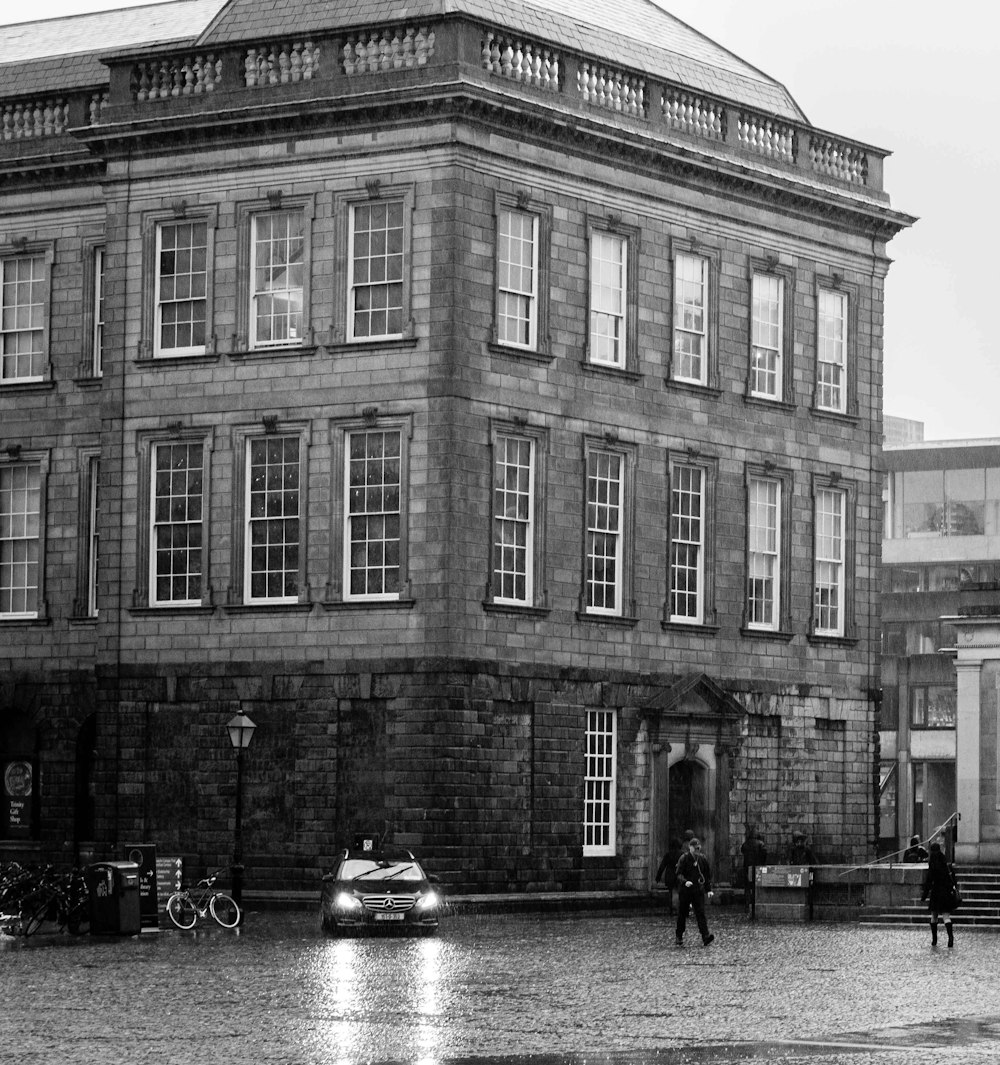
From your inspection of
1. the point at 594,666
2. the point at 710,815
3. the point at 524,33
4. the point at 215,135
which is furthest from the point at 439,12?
the point at 710,815

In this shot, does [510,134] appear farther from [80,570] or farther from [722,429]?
[80,570]

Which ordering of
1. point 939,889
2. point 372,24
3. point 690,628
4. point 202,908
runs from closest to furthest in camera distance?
point 939,889 < point 202,908 < point 372,24 < point 690,628

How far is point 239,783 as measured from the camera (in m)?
46.8

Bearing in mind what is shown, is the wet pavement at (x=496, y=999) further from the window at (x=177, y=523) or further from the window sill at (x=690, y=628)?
the window sill at (x=690, y=628)

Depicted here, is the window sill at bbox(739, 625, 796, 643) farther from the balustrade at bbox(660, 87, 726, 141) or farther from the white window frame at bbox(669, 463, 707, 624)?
the balustrade at bbox(660, 87, 726, 141)

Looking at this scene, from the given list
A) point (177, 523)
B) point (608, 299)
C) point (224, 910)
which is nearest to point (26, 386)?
point (177, 523)

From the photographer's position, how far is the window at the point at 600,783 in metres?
53.2

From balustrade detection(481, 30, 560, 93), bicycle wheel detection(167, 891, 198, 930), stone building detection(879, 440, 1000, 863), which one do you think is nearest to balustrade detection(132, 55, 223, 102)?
balustrade detection(481, 30, 560, 93)

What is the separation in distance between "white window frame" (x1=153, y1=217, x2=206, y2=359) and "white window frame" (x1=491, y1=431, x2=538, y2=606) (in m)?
6.24

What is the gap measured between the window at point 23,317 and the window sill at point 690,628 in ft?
45.2

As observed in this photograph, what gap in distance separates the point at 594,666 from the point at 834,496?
30.8 ft

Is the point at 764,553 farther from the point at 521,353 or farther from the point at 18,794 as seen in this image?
the point at 18,794

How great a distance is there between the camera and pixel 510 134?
51688 millimetres

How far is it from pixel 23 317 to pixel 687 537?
565 inches
